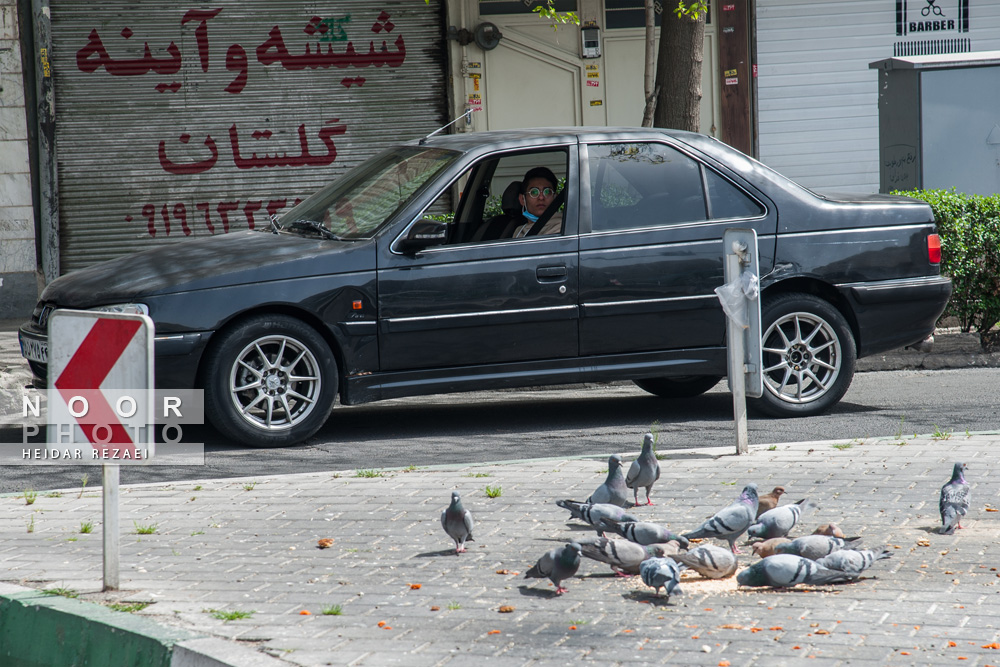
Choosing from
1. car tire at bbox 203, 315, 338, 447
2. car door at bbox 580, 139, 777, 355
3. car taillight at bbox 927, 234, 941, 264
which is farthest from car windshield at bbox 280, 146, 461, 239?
car taillight at bbox 927, 234, 941, 264

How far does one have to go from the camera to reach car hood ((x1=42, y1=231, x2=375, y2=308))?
6520mm

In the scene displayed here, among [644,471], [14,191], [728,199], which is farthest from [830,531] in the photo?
[14,191]

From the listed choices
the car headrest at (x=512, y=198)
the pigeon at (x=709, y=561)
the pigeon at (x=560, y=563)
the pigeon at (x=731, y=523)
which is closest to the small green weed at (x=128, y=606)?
the pigeon at (x=560, y=563)

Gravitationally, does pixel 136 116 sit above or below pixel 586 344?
above

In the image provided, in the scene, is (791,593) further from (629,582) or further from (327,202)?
(327,202)

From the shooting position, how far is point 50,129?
12.9 meters

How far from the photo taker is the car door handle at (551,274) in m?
6.97

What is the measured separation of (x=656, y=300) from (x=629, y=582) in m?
3.17

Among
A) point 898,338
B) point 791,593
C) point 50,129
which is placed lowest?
point 791,593

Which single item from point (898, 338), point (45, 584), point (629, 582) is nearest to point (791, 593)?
point (629, 582)

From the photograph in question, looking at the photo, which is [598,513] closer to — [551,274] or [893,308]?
[551,274]

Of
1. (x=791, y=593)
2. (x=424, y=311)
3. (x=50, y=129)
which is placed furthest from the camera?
(x=50, y=129)

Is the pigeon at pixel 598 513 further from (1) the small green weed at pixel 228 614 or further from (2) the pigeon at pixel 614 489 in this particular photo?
(1) the small green weed at pixel 228 614

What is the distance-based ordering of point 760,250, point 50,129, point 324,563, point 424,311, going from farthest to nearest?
1. point 50,129
2. point 760,250
3. point 424,311
4. point 324,563
